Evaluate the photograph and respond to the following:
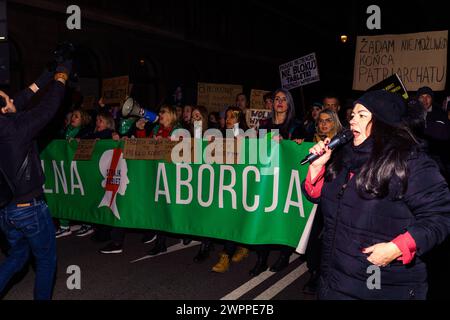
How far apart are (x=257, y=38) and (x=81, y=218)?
22345 mm

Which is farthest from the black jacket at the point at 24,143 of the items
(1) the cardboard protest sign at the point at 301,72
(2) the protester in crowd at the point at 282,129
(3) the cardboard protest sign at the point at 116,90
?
(1) the cardboard protest sign at the point at 301,72

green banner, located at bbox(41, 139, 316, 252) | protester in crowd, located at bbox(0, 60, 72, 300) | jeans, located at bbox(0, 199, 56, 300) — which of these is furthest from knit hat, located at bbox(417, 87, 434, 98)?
jeans, located at bbox(0, 199, 56, 300)

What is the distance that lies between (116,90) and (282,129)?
444 centimetres

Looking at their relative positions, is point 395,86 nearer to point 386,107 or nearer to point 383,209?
point 386,107

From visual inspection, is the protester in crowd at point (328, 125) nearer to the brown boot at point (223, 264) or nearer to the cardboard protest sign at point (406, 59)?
the brown boot at point (223, 264)

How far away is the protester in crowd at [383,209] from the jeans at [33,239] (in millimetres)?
2295

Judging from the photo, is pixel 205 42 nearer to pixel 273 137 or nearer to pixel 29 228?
pixel 273 137

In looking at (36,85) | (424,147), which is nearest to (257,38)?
(36,85)

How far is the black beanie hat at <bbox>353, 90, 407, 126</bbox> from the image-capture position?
2.22 meters

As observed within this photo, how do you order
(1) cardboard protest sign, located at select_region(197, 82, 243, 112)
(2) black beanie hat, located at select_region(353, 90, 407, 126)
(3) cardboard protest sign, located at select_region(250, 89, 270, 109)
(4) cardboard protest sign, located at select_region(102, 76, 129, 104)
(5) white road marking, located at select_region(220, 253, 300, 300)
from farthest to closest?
(1) cardboard protest sign, located at select_region(197, 82, 243, 112) → (3) cardboard protest sign, located at select_region(250, 89, 270, 109) → (4) cardboard protest sign, located at select_region(102, 76, 129, 104) → (5) white road marking, located at select_region(220, 253, 300, 300) → (2) black beanie hat, located at select_region(353, 90, 407, 126)

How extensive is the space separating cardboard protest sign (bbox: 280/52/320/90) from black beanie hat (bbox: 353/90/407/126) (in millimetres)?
5847

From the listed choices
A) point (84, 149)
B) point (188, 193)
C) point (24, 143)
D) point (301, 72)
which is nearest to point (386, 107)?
point (24, 143)

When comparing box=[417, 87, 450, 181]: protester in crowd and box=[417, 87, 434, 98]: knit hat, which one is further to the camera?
box=[417, 87, 434, 98]: knit hat

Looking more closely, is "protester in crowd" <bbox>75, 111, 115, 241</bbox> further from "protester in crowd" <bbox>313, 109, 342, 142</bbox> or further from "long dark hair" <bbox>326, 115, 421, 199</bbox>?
"long dark hair" <bbox>326, 115, 421, 199</bbox>
